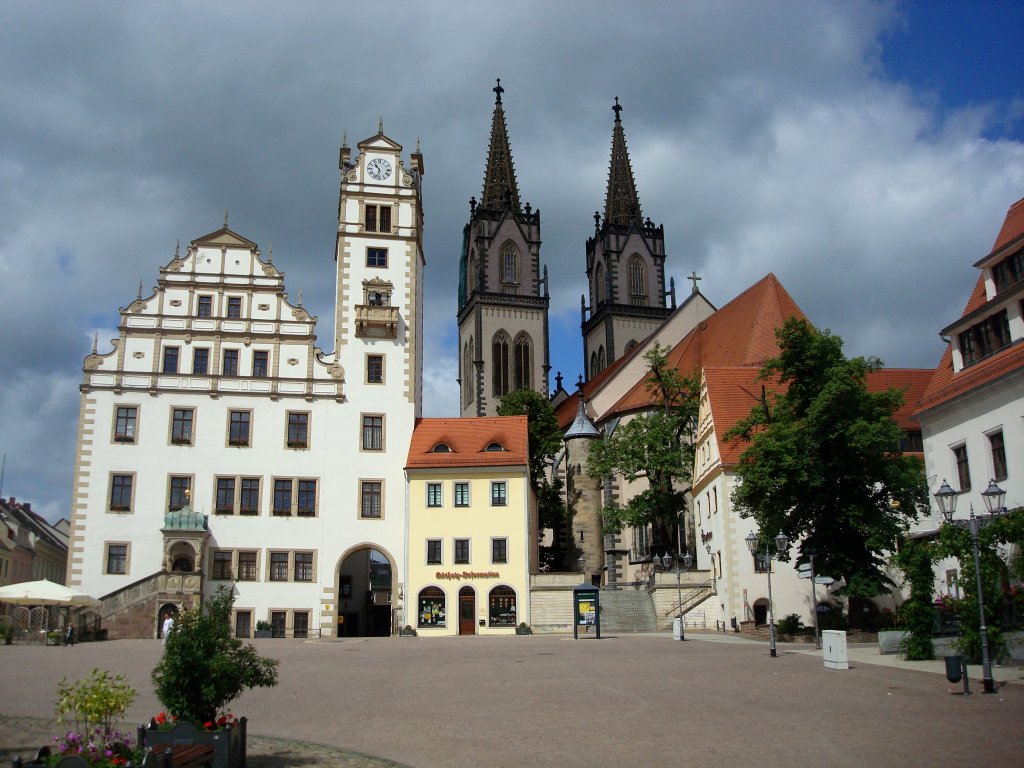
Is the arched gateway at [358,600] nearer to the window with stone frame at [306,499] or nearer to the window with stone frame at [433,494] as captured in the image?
the window with stone frame at [306,499]

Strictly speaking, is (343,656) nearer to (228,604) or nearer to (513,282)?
(228,604)

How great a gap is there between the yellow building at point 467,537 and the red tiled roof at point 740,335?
12.9 metres

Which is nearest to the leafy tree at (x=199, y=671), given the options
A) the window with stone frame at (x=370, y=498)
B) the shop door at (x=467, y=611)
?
the shop door at (x=467, y=611)

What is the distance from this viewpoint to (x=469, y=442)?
155 feet

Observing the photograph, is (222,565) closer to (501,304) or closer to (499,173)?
(501,304)

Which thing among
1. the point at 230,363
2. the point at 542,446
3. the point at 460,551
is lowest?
the point at 460,551

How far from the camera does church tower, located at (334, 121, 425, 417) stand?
4741 cm

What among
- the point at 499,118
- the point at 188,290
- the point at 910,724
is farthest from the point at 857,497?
the point at 499,118

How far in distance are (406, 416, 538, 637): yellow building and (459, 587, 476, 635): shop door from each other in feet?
0.14

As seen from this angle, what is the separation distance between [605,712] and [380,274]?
121ft

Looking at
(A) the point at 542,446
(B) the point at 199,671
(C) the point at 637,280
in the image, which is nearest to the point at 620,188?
(C) the point at 637,280

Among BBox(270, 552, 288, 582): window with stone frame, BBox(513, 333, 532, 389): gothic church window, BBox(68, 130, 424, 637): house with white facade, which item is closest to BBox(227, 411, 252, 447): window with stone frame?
BBox(68, 130, 424, 637): house with white facade

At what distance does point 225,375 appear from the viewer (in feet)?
148

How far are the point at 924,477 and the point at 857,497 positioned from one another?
2261 millimetres
